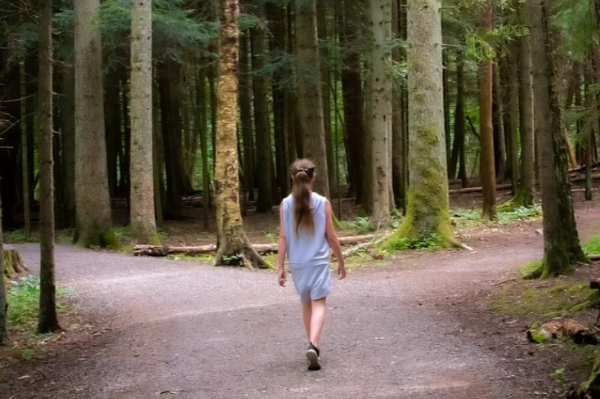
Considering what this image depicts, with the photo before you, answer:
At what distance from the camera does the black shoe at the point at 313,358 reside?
19.2 feet

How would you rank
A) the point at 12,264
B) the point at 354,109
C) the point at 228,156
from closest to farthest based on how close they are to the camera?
the point at 12,264 → the point at 228,156 → the point at 354,109

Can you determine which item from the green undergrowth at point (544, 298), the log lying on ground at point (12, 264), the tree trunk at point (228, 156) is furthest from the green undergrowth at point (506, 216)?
the log lying on ground at point (12, 264)

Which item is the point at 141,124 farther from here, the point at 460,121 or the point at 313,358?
the point at 460,121

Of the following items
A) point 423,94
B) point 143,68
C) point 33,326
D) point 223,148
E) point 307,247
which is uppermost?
point 143,68

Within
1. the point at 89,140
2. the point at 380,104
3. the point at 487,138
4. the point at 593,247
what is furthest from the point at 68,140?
the point at 593,247

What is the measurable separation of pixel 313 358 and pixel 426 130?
364 inches

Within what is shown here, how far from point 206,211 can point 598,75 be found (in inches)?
482

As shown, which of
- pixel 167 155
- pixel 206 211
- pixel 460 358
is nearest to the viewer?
pixel 460 358

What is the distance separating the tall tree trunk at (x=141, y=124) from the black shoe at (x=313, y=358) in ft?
39.0

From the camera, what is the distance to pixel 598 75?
53.1ft

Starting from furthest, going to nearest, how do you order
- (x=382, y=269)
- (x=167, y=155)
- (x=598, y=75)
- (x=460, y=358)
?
1. (x=167, y=155)
2. (x=598, y=75)
3. (x=382, y=269)
4. (x=460, y=358)

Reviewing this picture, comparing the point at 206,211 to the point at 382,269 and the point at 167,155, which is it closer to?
the point at 167,155

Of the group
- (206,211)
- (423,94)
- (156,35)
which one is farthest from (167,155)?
(423,94)

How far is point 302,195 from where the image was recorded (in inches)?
244
